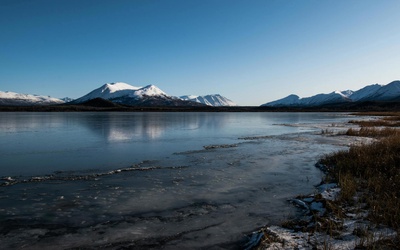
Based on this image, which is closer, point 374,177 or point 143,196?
point 143,196

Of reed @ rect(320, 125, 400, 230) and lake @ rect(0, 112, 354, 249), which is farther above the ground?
reed @ rect(320, 125, 400, 230)

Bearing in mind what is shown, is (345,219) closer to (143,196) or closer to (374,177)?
(374,177)

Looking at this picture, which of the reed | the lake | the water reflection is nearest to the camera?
the lake

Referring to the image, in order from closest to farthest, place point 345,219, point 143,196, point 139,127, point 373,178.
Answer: point 345,219 < point 143,196 < point 373,178 < point 139,127

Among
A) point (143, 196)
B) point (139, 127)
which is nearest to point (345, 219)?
point (143, 196)

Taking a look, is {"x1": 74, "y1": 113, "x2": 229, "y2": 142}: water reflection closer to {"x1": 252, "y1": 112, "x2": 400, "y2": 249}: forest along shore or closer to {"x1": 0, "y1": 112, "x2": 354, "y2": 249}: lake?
{"x1": 0, "y1": 112, "x2": 354, "y2": 249}: lake

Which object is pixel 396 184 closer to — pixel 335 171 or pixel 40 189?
pixel 335 171

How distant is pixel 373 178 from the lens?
11.0 metres

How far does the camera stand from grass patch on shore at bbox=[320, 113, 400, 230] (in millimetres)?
7748

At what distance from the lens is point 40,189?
10.9 metres

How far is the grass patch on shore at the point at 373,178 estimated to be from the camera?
775 centimetres

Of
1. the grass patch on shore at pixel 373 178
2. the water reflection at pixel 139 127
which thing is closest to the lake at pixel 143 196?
the grass patch on shore at pixel 373 178

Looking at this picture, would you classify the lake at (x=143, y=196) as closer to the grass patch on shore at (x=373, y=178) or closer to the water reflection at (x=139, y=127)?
the grass patch on shore at (x=373, y=178)

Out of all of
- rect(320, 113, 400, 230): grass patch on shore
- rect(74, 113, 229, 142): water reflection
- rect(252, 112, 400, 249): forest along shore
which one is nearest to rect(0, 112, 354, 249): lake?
rect(252, 112, 400, 249): forest along shore
